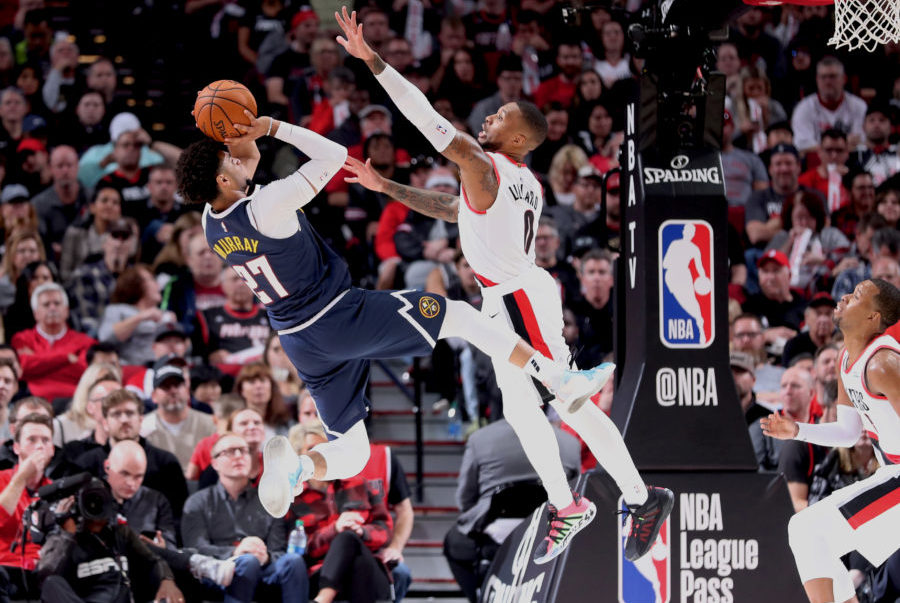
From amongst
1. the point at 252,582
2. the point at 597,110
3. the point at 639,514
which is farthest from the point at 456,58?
the point at 639,514

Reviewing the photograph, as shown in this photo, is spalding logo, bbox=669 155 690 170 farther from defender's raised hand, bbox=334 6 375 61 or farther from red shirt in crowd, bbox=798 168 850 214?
red shirt in crowd, bbox=798 168 850 214

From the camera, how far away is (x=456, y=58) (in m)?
14.9

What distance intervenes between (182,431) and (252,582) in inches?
78.9

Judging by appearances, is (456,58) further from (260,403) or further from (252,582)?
(252,582)

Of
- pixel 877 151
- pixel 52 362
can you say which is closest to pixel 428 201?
pixel 52 362

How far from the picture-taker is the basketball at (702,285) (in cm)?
753

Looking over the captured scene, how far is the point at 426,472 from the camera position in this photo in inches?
440

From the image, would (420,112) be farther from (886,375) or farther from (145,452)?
(145,452)

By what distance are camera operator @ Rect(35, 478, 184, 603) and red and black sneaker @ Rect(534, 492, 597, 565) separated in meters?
2.88

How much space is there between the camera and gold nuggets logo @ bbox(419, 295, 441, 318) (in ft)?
20.9

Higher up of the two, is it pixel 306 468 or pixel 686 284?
pixel 686 284

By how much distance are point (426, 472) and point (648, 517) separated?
14.8 ft

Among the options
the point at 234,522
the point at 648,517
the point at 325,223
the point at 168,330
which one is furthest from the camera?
the point at 325,223

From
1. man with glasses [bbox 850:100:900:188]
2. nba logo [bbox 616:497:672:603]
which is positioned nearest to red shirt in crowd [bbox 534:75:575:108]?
man with glasses [bbox 850:100:900:188]
